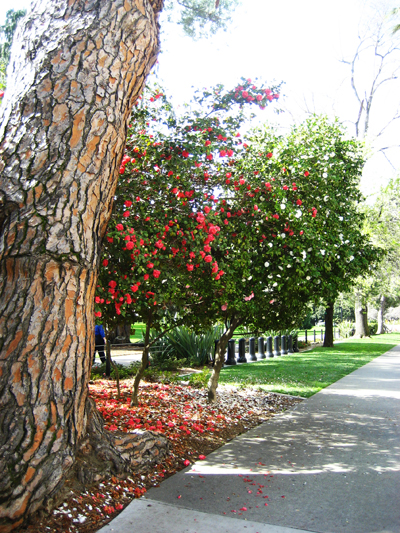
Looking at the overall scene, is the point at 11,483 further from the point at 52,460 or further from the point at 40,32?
the point at 40,32

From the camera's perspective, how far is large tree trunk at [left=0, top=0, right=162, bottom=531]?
10.2 ft

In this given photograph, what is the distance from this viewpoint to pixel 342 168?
6188 millimetres

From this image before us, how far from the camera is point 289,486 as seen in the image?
3977 mm

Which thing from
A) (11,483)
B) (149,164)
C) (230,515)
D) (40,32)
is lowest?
(230,515)

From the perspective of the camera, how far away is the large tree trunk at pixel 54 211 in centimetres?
311

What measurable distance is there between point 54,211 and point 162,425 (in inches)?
132

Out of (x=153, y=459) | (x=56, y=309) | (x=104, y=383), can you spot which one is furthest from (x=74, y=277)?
(x=104, y=383)

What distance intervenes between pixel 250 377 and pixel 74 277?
25.8 feet

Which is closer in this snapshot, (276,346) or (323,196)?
(323,196)

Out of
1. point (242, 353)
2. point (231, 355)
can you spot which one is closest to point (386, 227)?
point (242, 353)

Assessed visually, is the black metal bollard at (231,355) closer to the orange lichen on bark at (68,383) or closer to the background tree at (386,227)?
the background tree at (386,227)

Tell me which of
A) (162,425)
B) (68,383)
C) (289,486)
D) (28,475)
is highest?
(68,383)

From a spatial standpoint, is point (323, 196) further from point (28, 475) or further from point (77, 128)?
point (28, 475)

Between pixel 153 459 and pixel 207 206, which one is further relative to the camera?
pixel 207 206
